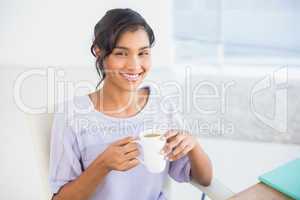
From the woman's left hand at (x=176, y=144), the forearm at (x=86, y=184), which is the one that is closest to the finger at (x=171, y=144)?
the woman's left hand at (x=176, y=144)

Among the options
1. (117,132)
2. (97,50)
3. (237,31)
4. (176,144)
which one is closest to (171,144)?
(176,144)

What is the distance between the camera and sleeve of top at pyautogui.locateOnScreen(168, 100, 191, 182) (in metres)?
0.88

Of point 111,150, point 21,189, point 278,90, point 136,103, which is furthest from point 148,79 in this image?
point 21,189

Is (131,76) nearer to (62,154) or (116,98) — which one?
(116,98)

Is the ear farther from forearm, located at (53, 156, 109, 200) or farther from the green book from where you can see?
the green book

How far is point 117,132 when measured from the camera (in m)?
0.83

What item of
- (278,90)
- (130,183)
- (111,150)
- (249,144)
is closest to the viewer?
(111,150)

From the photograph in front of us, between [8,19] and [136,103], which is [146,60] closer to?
[136,103]

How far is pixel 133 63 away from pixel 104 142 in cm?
18

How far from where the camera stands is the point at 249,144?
44.4 inches

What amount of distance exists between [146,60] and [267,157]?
459 millimetres

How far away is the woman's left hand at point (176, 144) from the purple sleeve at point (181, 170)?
6cm

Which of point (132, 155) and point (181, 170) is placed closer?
point (132, 155)

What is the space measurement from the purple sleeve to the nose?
0.24 metres
